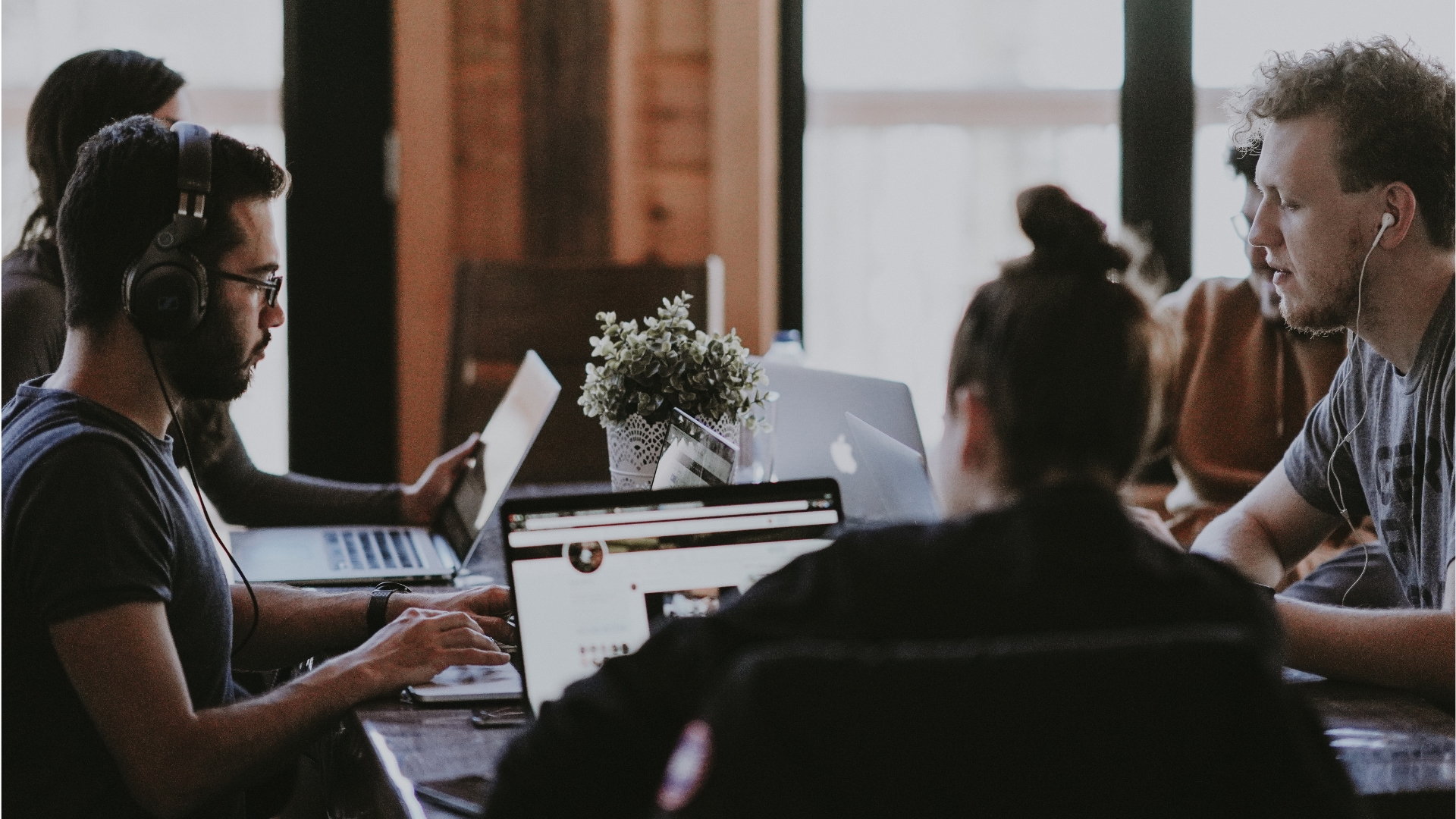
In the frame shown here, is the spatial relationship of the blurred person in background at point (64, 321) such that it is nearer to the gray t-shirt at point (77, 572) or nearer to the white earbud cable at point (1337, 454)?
the gray t-shirt at point (77, 572)

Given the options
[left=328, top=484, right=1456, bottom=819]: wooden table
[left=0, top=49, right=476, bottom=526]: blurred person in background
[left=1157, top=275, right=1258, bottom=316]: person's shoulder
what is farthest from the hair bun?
[left=1157, top=275, right=1258, bottom=316]: person's shoulder

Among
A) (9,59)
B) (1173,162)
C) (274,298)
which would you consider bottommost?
(274,298)

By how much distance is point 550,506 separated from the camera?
1089 mm

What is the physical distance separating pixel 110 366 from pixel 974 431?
2.71 feet

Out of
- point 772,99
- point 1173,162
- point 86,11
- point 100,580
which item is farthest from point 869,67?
point 100,580

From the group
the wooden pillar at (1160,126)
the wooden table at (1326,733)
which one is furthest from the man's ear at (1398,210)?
the wooden pillar at (1160,126)

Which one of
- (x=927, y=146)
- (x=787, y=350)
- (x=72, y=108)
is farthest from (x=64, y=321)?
(x=927, y=146)

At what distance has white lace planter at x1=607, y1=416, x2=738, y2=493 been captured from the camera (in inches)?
62.9

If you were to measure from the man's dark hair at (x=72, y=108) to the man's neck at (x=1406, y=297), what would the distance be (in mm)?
1710

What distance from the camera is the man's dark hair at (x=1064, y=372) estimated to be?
→ 2.53 feet

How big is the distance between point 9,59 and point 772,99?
1.90 meters

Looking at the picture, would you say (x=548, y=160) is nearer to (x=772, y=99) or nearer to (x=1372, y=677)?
(x=772, y=99)

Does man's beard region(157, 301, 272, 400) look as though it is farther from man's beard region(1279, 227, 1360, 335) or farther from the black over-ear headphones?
man's beard region(1279, 227, 1360, 335)

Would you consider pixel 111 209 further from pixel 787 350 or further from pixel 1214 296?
pixel 1214 296
